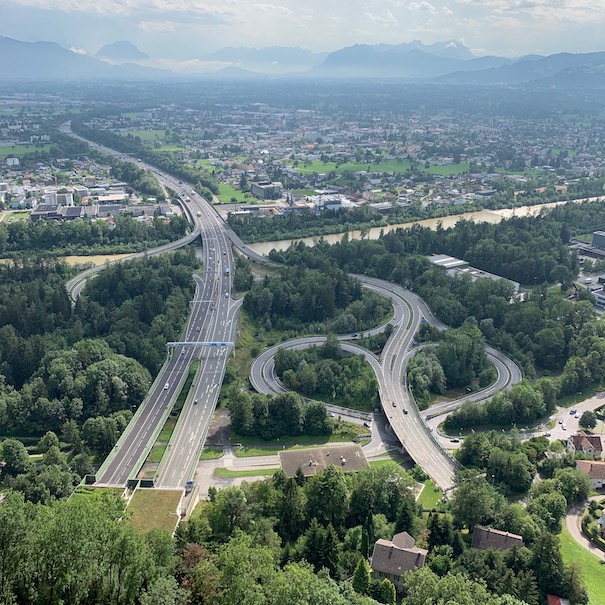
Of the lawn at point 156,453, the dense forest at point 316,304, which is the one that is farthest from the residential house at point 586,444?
the lawn at point 156,453

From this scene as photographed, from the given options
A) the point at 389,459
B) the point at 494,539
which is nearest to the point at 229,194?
the point at 389,459

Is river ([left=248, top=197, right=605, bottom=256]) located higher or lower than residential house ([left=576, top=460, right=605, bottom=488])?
higher

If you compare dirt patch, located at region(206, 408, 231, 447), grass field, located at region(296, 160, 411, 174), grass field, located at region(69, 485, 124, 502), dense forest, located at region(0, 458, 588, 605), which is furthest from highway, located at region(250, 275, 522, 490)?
grass field, located at region(296, 160, 411, 174)

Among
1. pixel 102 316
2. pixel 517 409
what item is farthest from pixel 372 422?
pixel 102 316

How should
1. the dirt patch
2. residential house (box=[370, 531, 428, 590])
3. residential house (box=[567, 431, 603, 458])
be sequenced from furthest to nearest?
the dirt patch
residential house (box=[567, 431, 603, 458])
residential house (box=[370, 531, 428, 590])

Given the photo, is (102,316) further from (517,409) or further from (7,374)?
(517,409)

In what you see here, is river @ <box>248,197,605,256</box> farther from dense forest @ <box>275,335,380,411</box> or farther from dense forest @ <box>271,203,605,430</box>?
dense forest @ <box>275,335,380,411</box>

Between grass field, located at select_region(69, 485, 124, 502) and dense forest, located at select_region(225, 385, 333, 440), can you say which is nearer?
grass field, located at select_region(69, 485, 124, 502)

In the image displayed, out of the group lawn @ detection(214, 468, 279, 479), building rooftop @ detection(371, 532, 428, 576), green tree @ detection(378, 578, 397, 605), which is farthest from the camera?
lawn @ detection(214, 468, 279, 479)
